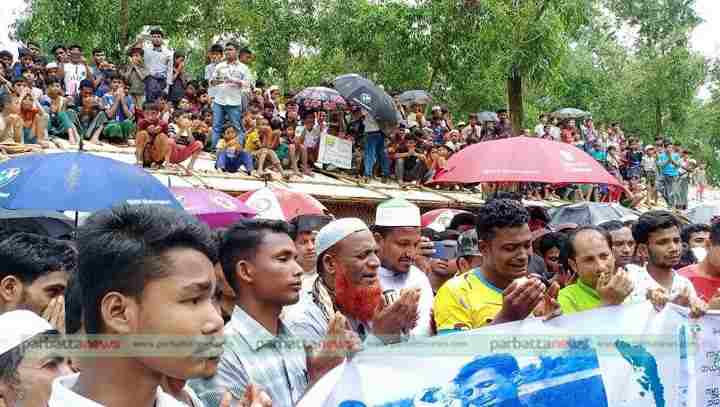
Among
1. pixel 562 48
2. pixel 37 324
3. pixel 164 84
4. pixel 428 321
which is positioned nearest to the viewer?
pixel 37 324

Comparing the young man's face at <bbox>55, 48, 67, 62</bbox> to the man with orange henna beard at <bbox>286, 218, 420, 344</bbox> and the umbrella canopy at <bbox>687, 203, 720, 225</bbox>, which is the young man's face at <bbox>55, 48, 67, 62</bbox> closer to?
the umbrella canopy at <bbox>687, 203, 720, 225</bbox>

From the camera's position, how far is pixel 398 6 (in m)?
17.8

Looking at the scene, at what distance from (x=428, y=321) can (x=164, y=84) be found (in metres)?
10.2

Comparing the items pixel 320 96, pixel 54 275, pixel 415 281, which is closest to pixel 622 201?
pixel 320 96

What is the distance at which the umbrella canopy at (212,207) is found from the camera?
6.10 m

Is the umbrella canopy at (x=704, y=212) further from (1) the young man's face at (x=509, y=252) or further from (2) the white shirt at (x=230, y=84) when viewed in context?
(1) the young man's face at (x=509, y=252)

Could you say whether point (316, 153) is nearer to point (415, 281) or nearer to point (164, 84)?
point (164, 84)

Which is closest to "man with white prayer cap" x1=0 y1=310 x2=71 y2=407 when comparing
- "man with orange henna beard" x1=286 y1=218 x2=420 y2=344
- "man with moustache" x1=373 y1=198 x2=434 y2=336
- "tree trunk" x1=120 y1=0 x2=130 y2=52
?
"man with orange henna beard" x1=286 y1=218 x2=420 y2=344

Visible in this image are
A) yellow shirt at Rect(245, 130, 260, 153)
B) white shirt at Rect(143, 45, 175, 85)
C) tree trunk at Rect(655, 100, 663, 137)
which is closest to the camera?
yellow shirt at Rect(245, 130, 260, 153)

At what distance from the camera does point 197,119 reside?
Answer: 13430mm

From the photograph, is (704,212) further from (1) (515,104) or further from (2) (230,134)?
(1) (515,104)

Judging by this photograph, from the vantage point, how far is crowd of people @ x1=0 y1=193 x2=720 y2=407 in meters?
1.89

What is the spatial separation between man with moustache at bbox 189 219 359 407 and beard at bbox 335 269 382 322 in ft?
1.56

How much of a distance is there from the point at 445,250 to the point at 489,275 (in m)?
2.40
